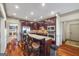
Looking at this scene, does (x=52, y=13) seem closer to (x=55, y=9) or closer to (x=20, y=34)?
(x=55, y=9)

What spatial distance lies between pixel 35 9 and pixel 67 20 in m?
0.58

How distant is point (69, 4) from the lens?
2.41 metres

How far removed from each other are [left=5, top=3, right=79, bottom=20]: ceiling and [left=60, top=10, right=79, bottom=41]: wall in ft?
0.27

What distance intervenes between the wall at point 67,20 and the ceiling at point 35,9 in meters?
0.08

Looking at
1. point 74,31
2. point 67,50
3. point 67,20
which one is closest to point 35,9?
point 67,20

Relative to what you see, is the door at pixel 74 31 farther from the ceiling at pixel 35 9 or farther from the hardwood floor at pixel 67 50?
the ceiling at pixel 35 9

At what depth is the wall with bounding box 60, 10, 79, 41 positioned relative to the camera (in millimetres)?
2358

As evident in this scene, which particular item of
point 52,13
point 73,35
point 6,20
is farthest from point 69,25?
point 6,20

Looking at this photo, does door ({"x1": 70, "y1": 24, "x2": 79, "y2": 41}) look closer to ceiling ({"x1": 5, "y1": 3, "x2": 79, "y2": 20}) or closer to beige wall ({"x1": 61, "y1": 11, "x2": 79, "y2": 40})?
beige wall ({"x1": 61, "y1": 11, "x2": 79, "y2": 40})

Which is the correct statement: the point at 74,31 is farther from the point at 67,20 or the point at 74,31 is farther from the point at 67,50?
the point at 67,50

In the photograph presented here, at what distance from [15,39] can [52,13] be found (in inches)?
31.0

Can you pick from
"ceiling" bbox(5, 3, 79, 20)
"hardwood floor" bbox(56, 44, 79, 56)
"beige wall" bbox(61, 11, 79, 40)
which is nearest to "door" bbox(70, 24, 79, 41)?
"beige wall" bbox(61, 11, 79, 40)

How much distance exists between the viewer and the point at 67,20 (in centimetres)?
239

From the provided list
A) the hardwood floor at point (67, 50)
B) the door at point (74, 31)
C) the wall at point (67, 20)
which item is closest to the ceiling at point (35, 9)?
the wall at point (67, 20)
